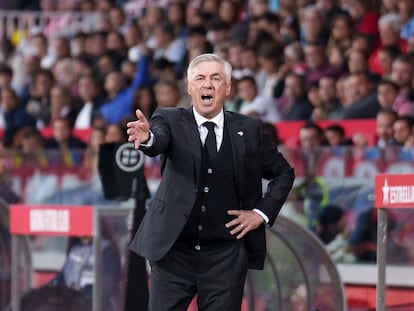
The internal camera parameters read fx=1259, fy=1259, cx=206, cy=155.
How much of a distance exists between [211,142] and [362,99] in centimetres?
593

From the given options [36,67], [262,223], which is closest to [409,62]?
[262,223]

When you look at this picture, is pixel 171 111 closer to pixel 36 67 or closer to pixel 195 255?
pixel 195 255

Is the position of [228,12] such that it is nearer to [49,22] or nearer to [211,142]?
[49,22]

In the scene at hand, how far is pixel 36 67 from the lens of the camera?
17953 millimetres

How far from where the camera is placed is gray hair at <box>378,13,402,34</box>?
13.4m

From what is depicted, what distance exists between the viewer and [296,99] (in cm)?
1340

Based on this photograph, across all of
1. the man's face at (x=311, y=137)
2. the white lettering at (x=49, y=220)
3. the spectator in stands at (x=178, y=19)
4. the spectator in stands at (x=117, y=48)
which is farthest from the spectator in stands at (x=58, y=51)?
the white lettering at (x=49, y=220)

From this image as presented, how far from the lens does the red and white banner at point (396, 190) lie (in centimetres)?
756

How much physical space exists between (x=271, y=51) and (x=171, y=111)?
7344 mm

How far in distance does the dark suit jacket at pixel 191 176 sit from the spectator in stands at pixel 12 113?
8861 mm

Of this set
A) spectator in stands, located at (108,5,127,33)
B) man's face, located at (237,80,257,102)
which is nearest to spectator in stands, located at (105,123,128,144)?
man's face, located at (237,80,257,102)

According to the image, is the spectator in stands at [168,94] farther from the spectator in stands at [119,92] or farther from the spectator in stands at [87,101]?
the spectator in stands at [87,101]

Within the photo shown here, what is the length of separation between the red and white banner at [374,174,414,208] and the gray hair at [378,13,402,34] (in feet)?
19.3

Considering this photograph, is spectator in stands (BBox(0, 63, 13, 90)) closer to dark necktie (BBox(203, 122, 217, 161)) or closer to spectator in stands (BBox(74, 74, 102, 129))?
spectator in stands (BBox(74, 74, 102, 129))
